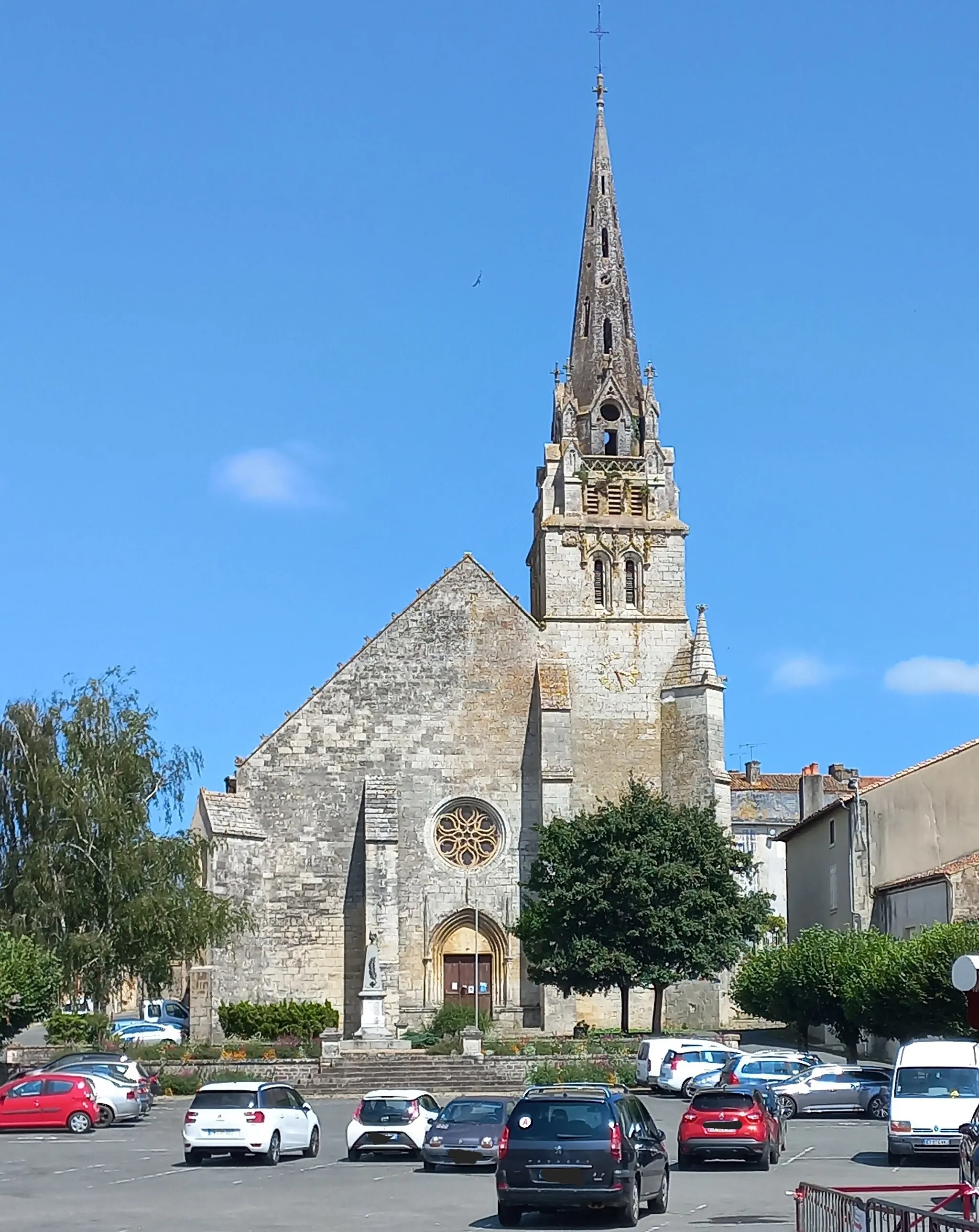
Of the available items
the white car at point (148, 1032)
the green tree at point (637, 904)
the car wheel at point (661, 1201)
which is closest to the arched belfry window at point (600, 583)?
the green tree at point (637, 904)

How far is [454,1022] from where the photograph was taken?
150 feet

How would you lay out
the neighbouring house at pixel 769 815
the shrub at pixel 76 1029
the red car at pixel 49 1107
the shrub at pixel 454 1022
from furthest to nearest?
the neighbouring house at pixel 769 815 < the shrub at pixel 454 1022 < the shrub at pixel 76 1029 < the red car at pixel 49 1107

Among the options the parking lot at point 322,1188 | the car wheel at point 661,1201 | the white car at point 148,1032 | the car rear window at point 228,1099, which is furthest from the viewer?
the white car at point 148,1032

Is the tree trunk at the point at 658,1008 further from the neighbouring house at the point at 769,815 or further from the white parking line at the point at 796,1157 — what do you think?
the neighbouring house at the point at 769,815

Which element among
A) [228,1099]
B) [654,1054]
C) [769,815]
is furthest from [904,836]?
[769,815]

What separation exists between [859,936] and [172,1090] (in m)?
16.1

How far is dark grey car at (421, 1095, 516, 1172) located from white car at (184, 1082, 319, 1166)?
2131 millimetres

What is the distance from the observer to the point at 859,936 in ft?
133

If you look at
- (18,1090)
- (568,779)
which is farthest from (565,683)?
(18,1090)

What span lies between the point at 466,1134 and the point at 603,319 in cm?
3681

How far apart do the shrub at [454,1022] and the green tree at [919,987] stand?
1184cm

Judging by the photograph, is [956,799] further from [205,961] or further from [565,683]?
[205,961]

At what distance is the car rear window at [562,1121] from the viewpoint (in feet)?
57.0

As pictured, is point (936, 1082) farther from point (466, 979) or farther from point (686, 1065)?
point (466, 979)
